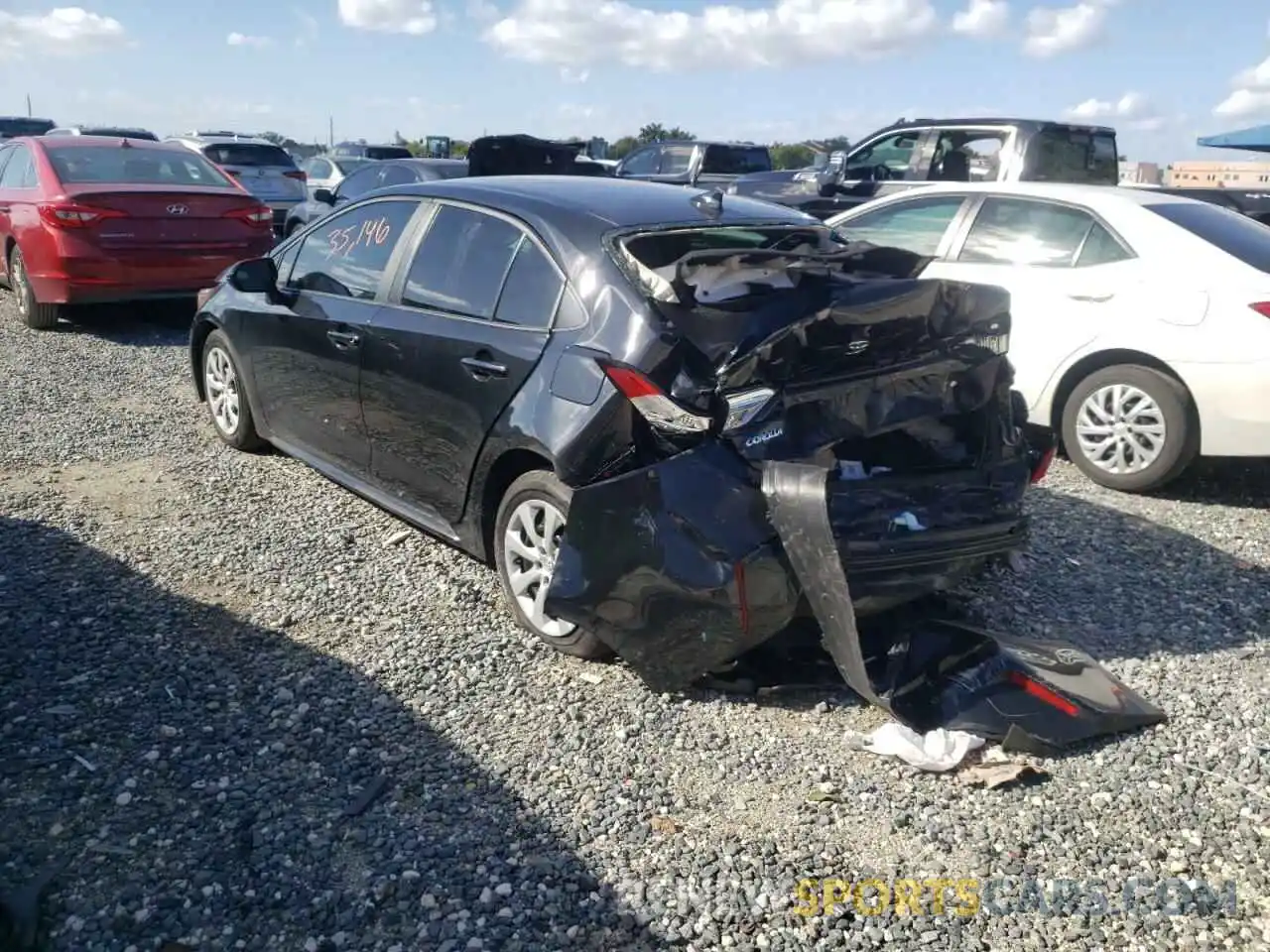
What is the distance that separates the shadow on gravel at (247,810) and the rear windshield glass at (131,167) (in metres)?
6.27

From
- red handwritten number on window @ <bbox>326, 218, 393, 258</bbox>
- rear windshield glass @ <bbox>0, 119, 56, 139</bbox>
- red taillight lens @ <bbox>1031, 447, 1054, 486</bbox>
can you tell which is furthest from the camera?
rear windshield glass @ <bbox>0, 119, 56, 139</bbox>

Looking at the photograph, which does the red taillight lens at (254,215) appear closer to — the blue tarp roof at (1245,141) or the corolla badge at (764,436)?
the corolla badge at (764,436)

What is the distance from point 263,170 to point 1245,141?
1564 cm

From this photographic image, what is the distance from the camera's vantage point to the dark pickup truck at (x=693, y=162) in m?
16.6

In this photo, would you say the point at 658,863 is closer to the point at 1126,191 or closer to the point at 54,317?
the point at 1126,191

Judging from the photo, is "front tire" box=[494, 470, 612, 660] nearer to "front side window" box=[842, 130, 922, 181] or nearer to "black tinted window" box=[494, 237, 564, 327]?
"black tinted window" box=[494, 237, 564, 327]

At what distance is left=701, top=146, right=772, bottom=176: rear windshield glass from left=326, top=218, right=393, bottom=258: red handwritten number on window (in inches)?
481

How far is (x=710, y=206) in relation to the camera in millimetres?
4328

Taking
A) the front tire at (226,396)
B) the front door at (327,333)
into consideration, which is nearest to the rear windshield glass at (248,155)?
the front tire at (226,396)

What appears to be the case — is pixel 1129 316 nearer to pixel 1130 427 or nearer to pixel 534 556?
pixel 1130 427

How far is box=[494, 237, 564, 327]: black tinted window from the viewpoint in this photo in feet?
13.0

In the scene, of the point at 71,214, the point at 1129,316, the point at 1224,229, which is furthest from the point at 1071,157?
the point at 71,214

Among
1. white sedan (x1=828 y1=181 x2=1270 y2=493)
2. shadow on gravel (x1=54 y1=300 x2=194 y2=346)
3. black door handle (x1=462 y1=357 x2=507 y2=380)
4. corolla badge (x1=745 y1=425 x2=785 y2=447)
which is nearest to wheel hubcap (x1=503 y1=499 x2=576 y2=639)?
black door handle (x1=462 y1=357 x2=507 y2=380)

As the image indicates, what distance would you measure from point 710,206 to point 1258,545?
331 cm
